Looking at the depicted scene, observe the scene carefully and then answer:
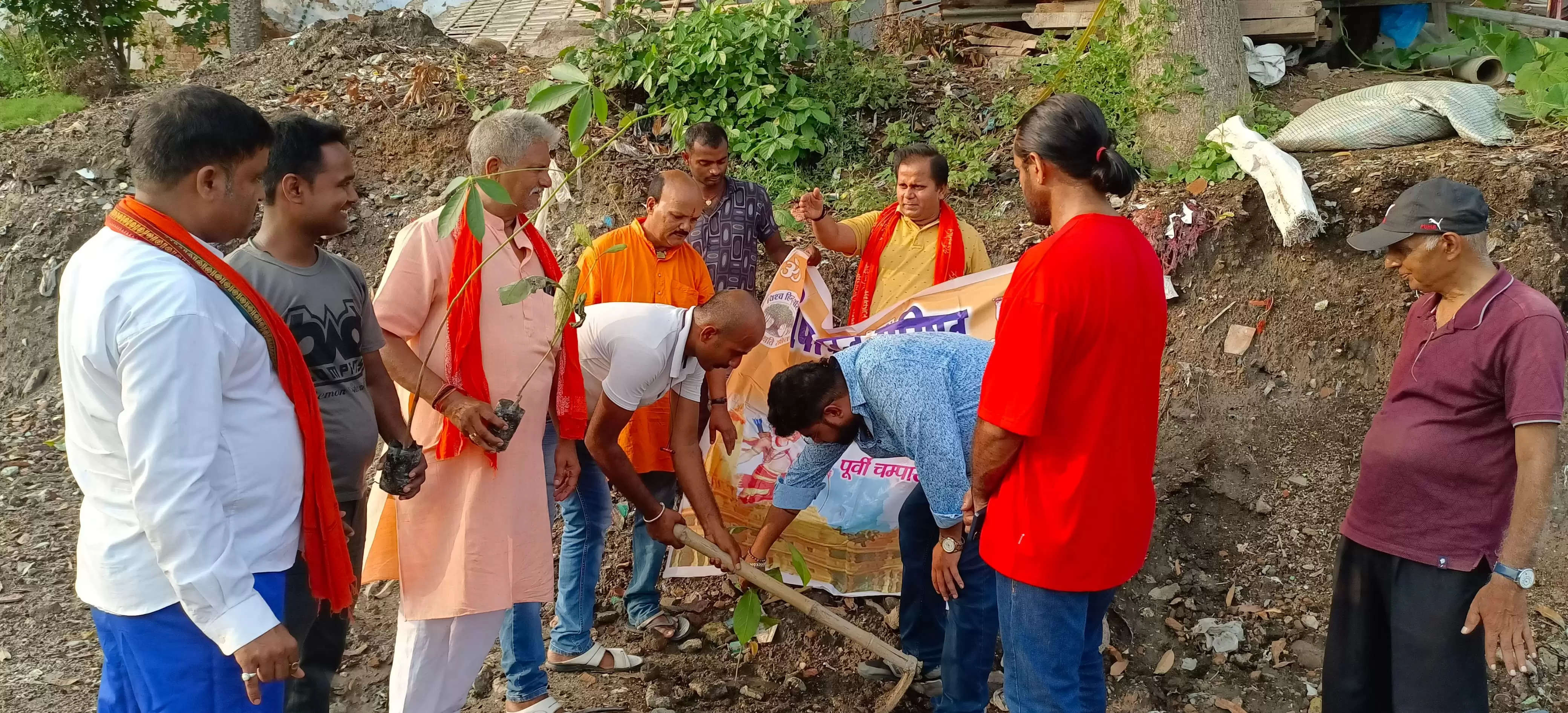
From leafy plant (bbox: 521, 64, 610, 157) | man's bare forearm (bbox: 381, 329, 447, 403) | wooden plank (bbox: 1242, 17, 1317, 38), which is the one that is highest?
leafy plant (bbox: 521, 64, 610, 157)

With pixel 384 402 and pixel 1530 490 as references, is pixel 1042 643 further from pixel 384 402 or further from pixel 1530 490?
pixel 384 402

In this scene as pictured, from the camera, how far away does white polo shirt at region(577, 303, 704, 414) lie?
9.75 ft

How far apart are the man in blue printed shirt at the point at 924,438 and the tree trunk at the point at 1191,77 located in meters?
3.14

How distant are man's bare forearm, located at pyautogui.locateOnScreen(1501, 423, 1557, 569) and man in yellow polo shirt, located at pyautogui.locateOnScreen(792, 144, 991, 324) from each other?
2.05 metres

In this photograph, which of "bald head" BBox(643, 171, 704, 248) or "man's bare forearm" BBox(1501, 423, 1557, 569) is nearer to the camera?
"man's bare forearm" BBox(1501, 423, 1557, 569)

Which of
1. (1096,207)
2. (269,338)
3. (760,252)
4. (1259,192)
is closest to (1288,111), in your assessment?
(1259,192)

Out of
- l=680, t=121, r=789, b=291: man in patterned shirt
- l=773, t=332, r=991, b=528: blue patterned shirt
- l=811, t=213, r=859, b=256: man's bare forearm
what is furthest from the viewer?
l=811, t=213, r=859, b=256: man's bare forearm

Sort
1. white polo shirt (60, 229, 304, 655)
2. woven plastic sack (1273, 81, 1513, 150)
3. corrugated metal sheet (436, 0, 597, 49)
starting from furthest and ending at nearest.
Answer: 1. corrugated metal sheet (436, 0, 597, 49)
2. woven plastic sack (1273, 81, 1513, 150)
3. white polo shirt (60, 229, 304, 655)

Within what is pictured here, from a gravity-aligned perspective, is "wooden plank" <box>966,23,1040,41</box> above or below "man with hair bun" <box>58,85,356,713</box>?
below

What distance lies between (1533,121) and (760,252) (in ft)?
13.1

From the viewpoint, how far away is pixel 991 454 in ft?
7.15

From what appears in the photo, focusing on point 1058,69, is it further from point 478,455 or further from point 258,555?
point 258,555

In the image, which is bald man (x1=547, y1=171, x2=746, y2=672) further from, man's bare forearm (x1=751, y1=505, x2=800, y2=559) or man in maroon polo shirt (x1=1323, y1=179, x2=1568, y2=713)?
man in maroon polo shirt (x1=1323, y1=179, x2=1568, y2=713)

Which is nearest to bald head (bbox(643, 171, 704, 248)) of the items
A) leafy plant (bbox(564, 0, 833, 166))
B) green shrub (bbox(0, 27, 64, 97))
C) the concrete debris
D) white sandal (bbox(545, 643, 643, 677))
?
white sandal (bbox(545, 643, 643, 677))
